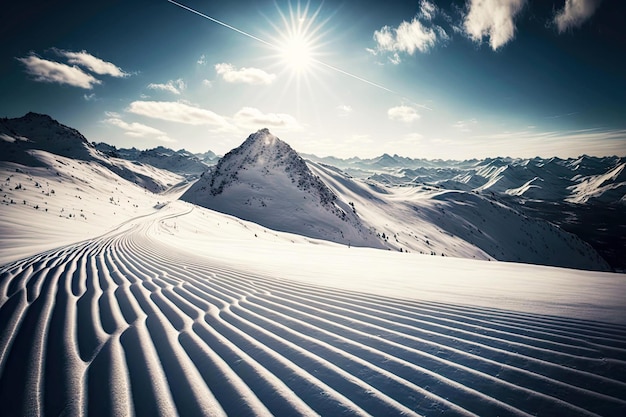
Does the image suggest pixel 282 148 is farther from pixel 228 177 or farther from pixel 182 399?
pixel 182 399

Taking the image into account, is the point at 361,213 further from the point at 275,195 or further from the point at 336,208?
the point at 275,195

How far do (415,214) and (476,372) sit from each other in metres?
69.8

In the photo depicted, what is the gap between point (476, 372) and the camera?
213 centimetres

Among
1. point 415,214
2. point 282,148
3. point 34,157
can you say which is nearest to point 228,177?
point 282,148

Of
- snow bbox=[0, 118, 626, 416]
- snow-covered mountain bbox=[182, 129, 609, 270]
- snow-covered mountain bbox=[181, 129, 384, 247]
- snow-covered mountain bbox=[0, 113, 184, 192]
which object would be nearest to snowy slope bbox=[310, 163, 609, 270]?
snow-covered mountain bbox=[182, 129, 609, 270]

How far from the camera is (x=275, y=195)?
40.6 meters

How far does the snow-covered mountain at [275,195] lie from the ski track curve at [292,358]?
2826 centimetres

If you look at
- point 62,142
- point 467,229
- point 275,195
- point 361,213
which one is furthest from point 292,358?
point 62,142

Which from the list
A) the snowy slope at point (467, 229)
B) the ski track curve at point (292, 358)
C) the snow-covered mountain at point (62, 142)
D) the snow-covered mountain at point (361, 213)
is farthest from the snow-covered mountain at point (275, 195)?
the snow-covered mountain at point (62, 142)

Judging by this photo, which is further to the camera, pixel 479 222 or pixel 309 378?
pixel 479 222

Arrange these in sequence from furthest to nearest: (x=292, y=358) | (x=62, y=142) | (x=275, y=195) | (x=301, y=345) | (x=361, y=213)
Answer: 1. (x=62, y=142)
2. (x=361, y=213)
3. (x=275, y=195)
4. (x=301, y=345)
5. (x=292, y=358)

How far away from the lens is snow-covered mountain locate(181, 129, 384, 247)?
34844 millimetres

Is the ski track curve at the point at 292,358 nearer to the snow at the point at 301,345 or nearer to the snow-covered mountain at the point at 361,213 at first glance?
the snow at the point at 301,345

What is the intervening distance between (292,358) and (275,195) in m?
38.8
